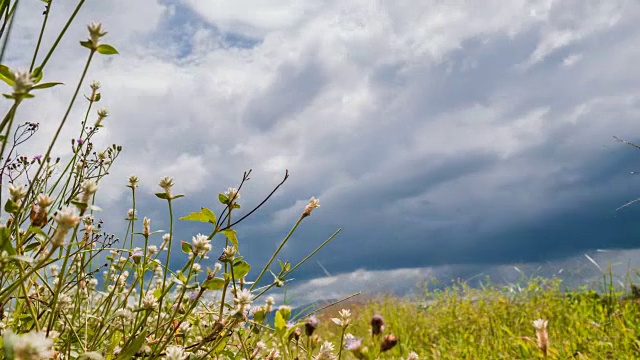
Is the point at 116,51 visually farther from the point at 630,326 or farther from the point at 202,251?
the point at 630,326

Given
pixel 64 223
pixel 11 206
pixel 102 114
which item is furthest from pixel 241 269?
pixel 102 114

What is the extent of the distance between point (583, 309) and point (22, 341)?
218 inches

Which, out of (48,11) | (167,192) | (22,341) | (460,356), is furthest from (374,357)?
(460,356)

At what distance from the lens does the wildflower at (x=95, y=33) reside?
3.89 ft

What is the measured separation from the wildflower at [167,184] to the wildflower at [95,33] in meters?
0.38

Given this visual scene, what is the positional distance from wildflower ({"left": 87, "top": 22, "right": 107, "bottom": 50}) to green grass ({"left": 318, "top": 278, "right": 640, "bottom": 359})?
251 centimetres

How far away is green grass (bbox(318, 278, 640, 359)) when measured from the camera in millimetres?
3646

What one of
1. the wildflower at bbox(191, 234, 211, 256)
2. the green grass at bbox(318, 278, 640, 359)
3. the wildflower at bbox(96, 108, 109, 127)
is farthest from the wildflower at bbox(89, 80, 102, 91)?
the green grass at bbox(318, 278, 640, 359)

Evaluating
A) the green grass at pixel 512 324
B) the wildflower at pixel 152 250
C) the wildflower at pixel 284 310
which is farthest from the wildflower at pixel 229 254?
the green grass at pixel 512 324

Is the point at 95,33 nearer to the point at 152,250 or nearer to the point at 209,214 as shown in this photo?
the point at 209,214

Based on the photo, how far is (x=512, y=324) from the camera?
5.46m

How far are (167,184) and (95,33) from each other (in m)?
0.42

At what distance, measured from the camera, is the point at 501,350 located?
13.2ft

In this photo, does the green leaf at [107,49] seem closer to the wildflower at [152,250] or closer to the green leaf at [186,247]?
the green leaf at [186,247]
